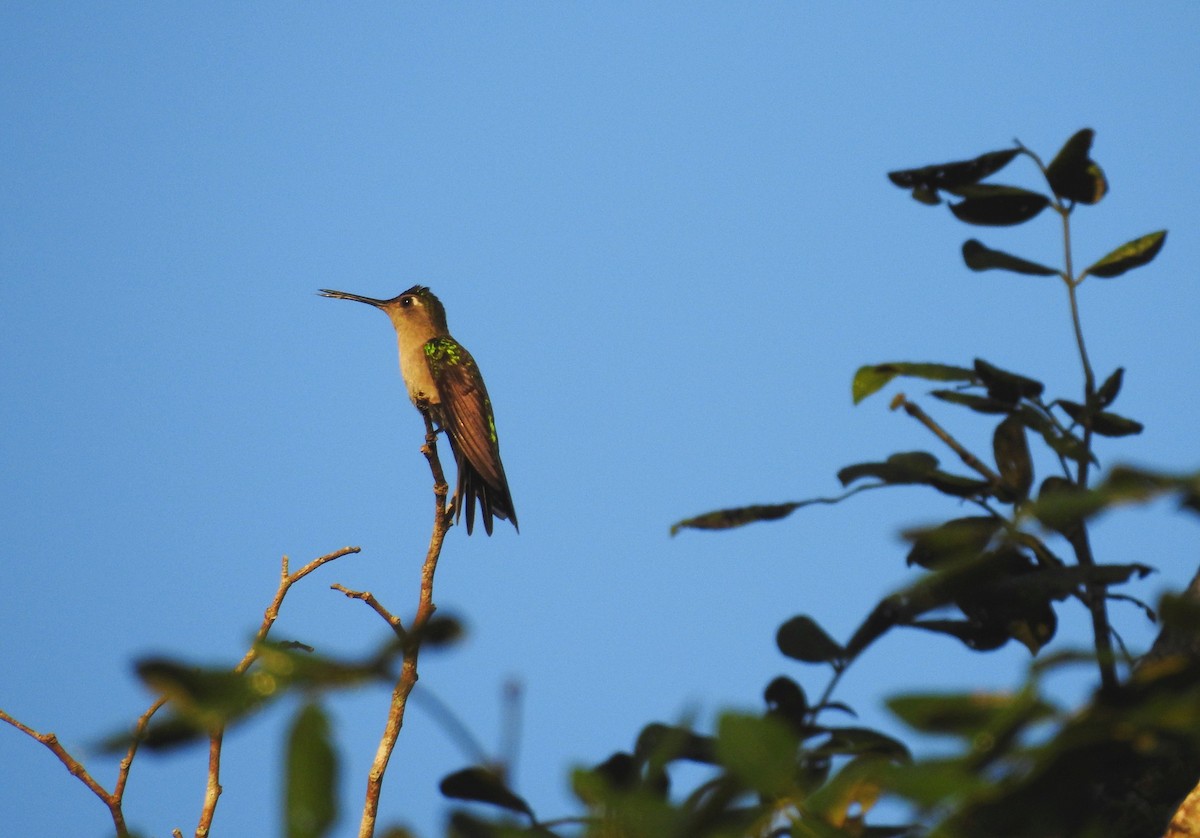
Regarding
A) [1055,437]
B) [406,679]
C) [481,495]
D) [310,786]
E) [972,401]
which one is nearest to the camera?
[310,786]

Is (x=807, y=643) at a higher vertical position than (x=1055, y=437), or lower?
lower

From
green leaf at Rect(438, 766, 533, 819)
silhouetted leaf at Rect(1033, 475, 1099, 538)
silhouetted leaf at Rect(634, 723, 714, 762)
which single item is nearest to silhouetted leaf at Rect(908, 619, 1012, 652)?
silhouetted leaf at Rect(634, 723, 714, 762)

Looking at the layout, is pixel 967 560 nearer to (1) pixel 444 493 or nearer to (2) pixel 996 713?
(2) pixel 996 713

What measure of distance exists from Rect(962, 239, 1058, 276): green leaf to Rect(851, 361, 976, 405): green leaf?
0.25 metres

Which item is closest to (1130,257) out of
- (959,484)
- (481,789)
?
(959,484)

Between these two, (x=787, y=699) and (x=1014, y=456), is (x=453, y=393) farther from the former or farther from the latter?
(x=787, y=699)

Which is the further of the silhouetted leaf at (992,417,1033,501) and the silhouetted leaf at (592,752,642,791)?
the silhouetted leaf at (992,417,1033,501)

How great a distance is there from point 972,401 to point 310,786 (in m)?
1.54

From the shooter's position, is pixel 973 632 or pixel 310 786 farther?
pixel 973 632

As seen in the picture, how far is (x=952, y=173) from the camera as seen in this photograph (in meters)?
2.09

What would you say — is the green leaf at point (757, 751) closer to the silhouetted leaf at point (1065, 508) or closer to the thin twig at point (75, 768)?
the silhouetted leaf at point (1065, 508)

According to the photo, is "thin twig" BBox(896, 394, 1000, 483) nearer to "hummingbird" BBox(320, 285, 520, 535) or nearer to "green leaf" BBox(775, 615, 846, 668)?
"green leaf" BBox(775, 615, 846, 668)

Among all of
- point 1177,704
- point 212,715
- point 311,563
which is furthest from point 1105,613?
point 311,563

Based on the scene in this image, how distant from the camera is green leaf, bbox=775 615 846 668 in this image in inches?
65.2
